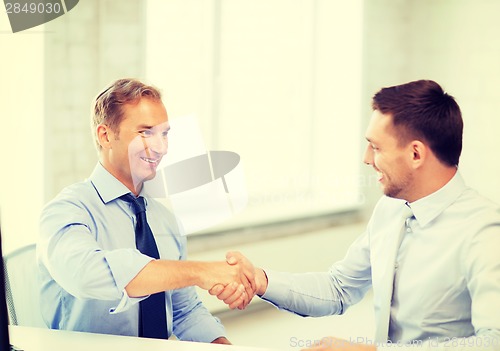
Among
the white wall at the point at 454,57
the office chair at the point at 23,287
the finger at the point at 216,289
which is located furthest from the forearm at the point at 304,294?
the office chair at the point at 23,287

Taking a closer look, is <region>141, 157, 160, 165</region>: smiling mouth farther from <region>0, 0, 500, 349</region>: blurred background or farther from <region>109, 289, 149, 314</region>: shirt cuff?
<region>109, 289, 149, 314</region>: shirt cuff

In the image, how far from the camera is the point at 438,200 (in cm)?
165

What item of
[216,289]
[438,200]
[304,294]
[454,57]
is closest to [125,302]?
[216,289]

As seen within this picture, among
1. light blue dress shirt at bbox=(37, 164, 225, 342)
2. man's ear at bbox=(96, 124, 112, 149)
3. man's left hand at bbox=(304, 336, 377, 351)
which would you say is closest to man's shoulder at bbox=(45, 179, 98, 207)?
light blue dress shirt at bbox=(37, 164, 225, 342)

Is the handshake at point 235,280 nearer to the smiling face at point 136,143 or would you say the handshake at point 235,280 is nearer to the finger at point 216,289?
the finger at point 216,289

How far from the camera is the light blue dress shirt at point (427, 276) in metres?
1.58

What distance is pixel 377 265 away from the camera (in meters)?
1.73

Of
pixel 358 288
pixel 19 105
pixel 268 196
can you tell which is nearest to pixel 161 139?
pixel 268 196

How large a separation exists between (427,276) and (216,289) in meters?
0.51

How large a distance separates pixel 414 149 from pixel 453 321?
399mm

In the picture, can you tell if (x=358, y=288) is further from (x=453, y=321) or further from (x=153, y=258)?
(x=153, y=258)

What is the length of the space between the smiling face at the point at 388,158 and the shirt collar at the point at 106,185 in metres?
0.63

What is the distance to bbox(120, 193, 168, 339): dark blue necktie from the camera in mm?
1803

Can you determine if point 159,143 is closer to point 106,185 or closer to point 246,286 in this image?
point 106,185
